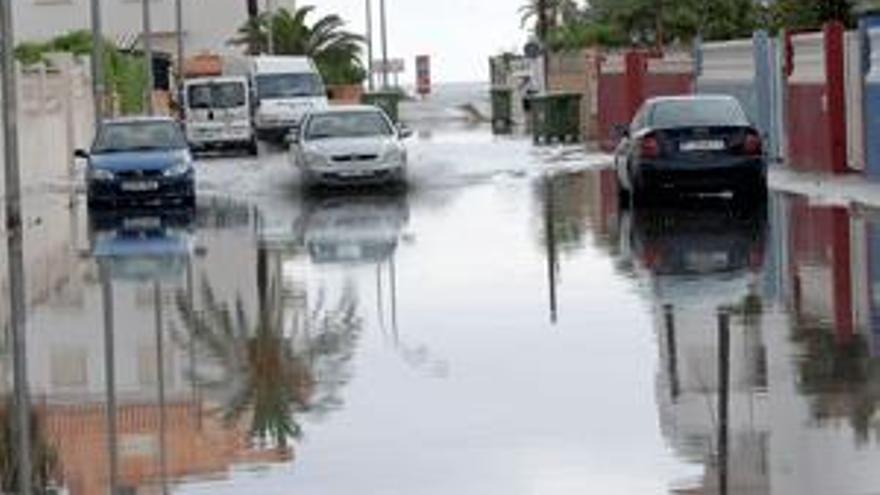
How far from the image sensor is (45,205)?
4206cm

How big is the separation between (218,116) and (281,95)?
3716 mm

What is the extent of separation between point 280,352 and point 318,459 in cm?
485

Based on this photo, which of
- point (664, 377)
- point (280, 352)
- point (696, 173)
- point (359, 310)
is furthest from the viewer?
point (696, 173)

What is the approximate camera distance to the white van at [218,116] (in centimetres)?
6750

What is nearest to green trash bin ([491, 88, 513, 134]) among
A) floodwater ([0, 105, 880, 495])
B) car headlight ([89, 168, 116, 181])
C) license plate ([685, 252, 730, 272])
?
car headlight ([89, 168, 116, 181])

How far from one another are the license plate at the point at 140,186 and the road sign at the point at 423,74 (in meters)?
86.1

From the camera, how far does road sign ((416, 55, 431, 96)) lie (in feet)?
410

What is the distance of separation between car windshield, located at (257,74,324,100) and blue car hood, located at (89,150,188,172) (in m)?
32.1

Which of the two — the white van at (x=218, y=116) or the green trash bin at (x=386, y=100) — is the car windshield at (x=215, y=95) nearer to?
the white van at (x=218, y=116)

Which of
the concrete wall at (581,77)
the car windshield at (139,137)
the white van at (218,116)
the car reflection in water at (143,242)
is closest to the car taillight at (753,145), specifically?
the car reflection in water at (143,242)

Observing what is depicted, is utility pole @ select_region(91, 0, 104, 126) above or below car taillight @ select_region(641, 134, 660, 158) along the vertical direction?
above

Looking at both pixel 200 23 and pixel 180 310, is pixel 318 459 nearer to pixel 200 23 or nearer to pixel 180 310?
pixel 180 310

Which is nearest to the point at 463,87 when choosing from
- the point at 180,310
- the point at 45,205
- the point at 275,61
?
the point at 275,61

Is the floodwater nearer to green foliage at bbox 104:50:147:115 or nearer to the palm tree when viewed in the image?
green foliage at bbox 104:50:147:115
